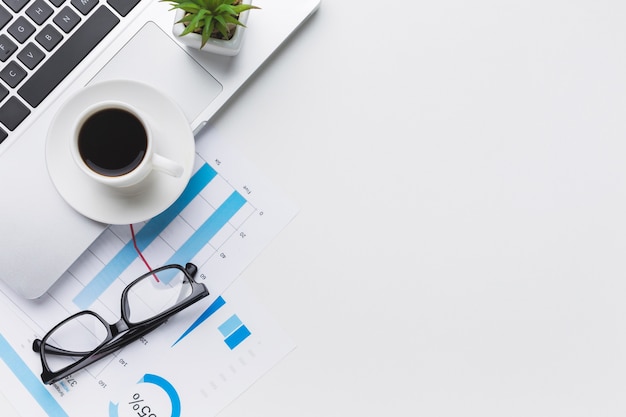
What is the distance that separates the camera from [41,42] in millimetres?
642

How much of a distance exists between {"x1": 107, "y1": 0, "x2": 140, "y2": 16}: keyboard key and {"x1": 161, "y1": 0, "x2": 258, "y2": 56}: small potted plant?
1.9 inches

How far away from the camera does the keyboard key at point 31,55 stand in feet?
2.10

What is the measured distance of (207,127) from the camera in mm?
719

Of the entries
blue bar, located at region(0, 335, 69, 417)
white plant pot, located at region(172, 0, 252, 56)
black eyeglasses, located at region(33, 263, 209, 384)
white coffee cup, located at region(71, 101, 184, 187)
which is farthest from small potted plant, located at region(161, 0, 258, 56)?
blue bar, located at region(0, 335, 69, 417)

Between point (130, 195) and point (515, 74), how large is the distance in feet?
1.58

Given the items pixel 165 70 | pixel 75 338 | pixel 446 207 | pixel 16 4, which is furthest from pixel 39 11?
pixel 446 207

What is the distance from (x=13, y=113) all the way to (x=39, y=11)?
112mm

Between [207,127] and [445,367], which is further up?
[207,127]

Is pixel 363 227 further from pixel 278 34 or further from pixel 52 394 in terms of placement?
pixel 52 394

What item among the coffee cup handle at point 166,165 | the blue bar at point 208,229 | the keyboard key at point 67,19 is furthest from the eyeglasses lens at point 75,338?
the keyboard key at point 67,19

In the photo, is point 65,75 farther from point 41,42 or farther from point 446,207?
point 446,207

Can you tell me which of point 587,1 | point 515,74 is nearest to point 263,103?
point 515,74

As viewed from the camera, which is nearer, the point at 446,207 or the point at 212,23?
the point at 212,23

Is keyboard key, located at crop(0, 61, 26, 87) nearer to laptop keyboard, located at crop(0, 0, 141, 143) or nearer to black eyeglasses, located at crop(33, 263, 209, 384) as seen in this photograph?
laptop keyboard, located at crop(0, 0, 141, 143)
